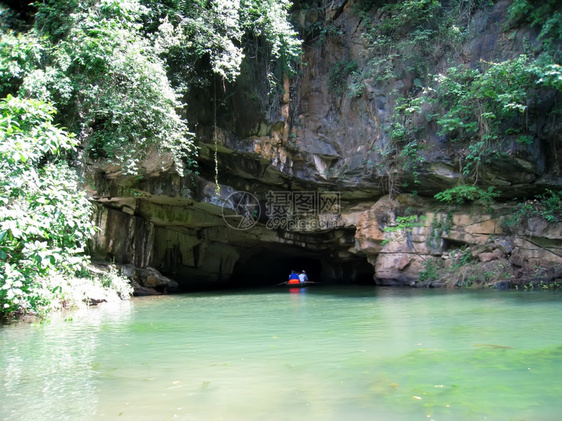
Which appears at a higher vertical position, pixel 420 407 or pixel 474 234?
pixel 474 234

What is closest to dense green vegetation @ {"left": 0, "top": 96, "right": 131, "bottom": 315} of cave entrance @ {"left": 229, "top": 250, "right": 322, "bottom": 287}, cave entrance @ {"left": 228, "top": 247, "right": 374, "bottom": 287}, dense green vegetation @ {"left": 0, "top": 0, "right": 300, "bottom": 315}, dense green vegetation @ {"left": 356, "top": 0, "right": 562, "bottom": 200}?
dense green vegetation @ {"left": 0, "top": 0, "right": 300, "bottom": 315}

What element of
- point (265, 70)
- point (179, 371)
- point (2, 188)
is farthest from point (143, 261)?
point (179, 371)

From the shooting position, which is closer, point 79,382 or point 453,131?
point 79,382

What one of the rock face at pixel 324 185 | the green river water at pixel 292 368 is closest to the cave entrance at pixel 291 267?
the rock face at pixel 324 185

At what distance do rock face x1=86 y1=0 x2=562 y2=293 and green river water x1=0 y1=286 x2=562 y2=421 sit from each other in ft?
22.5

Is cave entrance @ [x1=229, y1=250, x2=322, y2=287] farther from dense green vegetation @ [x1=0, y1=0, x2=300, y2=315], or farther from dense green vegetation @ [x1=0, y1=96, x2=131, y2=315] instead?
dense green vegetation @ [x1=0, y1=96, x2=131, y2=315]

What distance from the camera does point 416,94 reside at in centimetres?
1528

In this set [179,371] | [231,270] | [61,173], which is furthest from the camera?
[231,270]

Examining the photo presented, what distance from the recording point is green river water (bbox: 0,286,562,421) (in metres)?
3.04

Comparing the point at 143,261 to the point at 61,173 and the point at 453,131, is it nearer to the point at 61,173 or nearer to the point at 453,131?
the point at 61,173

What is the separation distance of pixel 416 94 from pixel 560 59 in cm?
442

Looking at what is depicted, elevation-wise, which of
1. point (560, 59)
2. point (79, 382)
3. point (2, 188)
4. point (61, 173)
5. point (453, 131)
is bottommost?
point (79, 382)

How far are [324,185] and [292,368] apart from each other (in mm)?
12571

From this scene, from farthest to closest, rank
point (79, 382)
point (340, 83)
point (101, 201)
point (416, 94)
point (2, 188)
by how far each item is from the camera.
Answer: point (340, 83) < point (416, 94) < point (101, 201) < point (2, 188) < point (79, 382)
